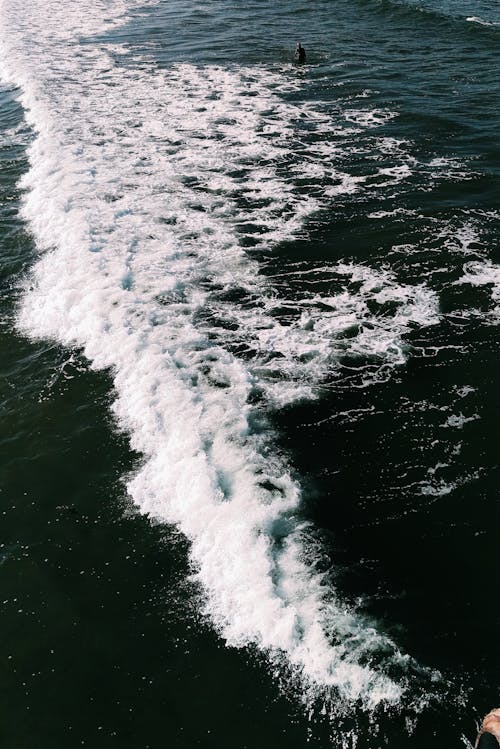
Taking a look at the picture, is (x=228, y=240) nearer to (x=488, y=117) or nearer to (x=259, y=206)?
(x=259, y=206)

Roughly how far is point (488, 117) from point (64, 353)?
19.8 m

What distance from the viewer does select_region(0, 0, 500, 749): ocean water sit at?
22.0 ft

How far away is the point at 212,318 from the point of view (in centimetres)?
1294

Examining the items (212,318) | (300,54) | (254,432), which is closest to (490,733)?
(254,432)

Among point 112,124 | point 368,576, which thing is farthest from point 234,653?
point 112,124

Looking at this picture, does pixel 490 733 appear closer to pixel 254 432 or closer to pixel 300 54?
pixel 254 432

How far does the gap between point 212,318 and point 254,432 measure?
13.2 ft

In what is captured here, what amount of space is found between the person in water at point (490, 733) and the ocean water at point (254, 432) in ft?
1.79

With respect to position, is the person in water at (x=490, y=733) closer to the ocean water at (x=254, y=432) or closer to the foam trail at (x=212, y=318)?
the ocean water at (x=254, y=432)

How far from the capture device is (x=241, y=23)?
1496 inches

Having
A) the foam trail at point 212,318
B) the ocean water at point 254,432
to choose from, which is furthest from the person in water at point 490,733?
the foam trail at point 212,318

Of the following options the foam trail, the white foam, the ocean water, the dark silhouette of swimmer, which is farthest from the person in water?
the dark silhouette of swimmer

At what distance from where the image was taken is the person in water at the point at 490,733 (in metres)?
5.45

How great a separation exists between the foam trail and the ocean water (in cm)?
6
